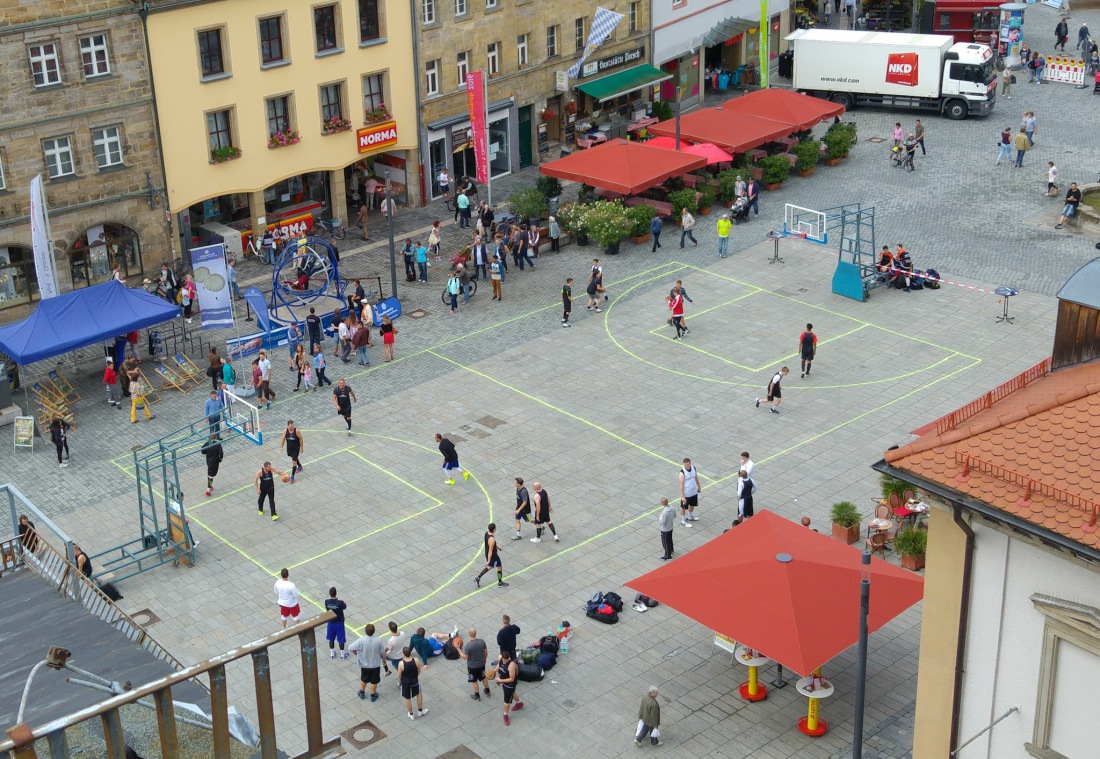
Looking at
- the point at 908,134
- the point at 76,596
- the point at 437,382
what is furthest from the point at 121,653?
the point at 908,134

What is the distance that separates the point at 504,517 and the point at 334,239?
2185 cm

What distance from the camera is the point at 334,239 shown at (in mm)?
53781

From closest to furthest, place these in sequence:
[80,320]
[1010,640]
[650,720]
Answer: [1010,640] < [650,720] < [80,320]

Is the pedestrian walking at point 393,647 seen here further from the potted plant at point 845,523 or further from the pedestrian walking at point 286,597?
the potted plant at point 845,523

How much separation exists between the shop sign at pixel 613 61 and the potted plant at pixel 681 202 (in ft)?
35.6

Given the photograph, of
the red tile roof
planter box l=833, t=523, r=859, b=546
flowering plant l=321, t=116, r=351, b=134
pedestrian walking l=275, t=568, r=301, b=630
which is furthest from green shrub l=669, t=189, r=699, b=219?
the red tile roof

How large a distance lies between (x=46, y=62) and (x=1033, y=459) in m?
35.4

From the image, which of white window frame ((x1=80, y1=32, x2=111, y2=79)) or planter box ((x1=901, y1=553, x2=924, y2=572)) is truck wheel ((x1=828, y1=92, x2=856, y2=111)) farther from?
planter box ((x1=901, y1=553, x2=924, y2=572))

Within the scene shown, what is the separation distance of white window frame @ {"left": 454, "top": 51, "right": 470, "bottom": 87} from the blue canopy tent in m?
18.4

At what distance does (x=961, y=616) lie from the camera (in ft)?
64.4

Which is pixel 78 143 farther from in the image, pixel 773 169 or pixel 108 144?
pixel 773 169

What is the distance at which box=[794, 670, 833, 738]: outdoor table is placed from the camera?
26.8 m

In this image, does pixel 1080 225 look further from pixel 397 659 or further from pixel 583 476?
pixel 397 659

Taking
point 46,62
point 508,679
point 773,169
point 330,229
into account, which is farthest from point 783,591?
point 773,169
